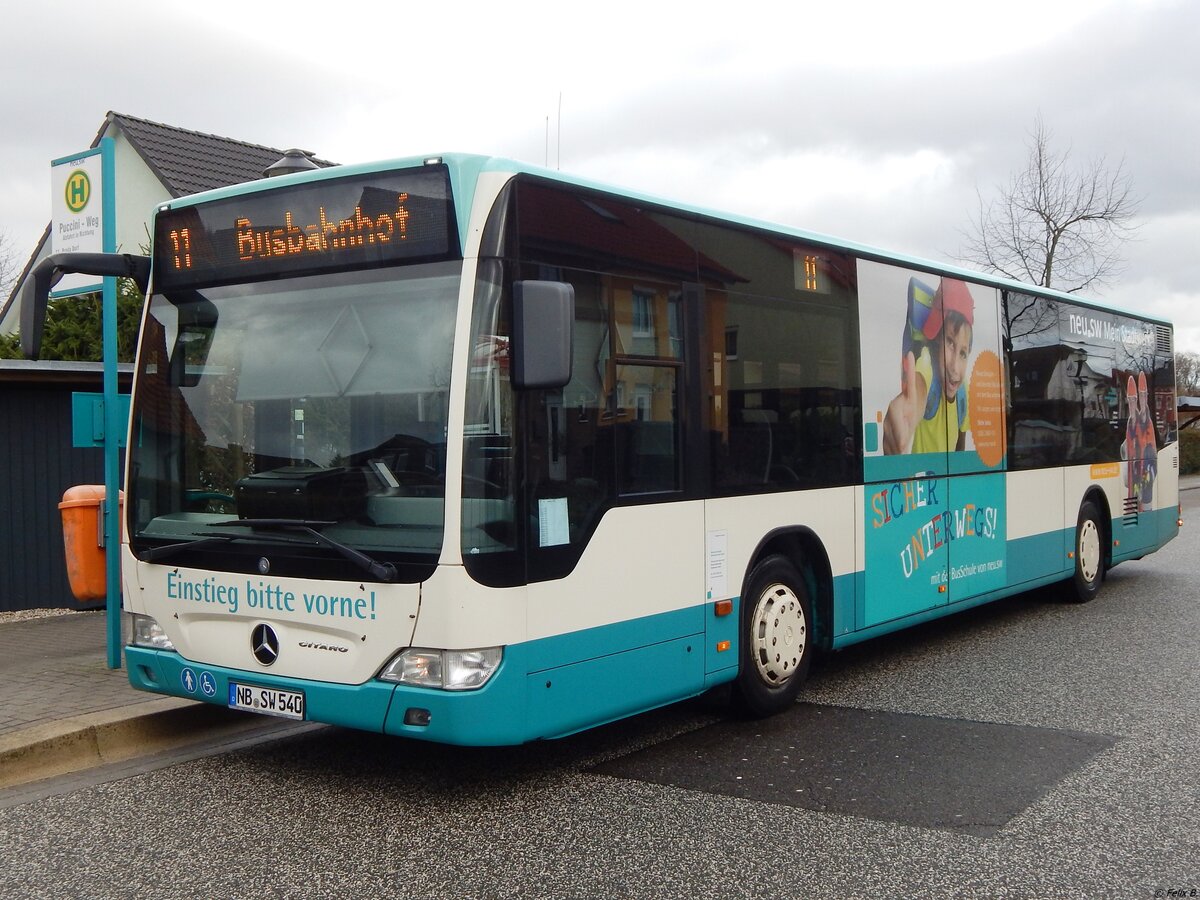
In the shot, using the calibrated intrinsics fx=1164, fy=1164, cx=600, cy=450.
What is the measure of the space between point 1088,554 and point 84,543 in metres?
8.77

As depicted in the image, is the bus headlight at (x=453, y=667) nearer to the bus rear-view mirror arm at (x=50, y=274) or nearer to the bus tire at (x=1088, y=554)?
the bus rear-view mirror arm at (x=50, y=274)

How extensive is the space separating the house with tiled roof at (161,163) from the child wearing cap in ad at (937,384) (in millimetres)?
11443

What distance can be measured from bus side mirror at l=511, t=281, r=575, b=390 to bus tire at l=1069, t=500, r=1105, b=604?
25.1 feet

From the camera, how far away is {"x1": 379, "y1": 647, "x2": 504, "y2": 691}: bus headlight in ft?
15.6

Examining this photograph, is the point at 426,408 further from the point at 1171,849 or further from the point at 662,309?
the point at 1171,849

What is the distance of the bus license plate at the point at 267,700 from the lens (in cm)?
511

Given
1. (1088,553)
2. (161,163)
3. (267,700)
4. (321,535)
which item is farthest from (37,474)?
(1088,553)

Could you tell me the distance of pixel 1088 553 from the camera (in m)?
11.1

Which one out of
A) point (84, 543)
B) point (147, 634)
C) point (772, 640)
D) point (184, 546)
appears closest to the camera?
point (184, 546)

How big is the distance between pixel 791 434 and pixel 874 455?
1053mm

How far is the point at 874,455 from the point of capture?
7.57m

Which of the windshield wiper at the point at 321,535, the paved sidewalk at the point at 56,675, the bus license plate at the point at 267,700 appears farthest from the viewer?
A: the paved sidewalk at the point at 56,675

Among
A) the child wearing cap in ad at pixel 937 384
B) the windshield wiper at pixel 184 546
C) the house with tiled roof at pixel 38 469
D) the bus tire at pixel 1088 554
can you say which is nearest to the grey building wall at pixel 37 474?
the house with tiled roof at pixel 38 469

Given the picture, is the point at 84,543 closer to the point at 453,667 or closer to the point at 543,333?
Answer: the point at 453,667
